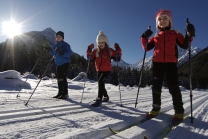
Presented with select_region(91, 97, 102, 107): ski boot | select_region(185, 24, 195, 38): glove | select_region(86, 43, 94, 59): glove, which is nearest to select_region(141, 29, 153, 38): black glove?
select_region(185, 24, 195, 38): glove

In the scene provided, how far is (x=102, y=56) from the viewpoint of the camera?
566 cm

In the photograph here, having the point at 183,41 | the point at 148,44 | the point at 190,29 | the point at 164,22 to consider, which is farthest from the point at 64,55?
the point at 190,29

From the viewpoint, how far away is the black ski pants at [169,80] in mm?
3484

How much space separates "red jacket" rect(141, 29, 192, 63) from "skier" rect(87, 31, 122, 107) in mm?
1997

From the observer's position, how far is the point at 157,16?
409 centimetres

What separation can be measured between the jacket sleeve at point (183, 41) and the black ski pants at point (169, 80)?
0.42m

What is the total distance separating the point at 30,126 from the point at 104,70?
10.9 feet

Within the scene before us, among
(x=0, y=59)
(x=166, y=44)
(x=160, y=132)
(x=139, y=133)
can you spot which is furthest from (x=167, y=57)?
(x=0, y=59)

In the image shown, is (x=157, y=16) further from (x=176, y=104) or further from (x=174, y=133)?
(x=174, y=133)

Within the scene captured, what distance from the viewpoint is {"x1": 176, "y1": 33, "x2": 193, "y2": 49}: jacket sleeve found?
139 inches

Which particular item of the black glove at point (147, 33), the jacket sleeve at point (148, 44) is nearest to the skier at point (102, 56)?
the jacket sleeve at point (148, 44)

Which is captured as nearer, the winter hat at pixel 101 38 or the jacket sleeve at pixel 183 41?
the jacket sleeve at pixel 183 41

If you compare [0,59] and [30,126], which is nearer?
[30,126]

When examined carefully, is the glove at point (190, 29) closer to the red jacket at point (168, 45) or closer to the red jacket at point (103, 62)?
the red jacket at point (168, 45)
